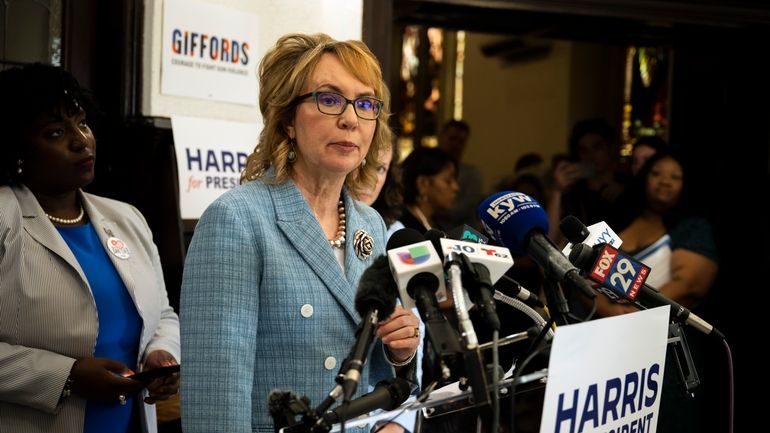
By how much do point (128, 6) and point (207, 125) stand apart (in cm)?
60

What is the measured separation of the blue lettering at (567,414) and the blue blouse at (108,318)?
1572 mm

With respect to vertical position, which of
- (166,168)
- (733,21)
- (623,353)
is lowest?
(623,353)

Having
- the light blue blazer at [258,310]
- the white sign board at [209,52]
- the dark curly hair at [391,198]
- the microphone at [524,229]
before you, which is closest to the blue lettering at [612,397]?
the microphone at [524,229]

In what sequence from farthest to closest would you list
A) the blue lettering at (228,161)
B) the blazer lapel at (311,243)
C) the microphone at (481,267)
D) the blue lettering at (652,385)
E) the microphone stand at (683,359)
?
the blue lettering at (228,161)
the blazer lapel at (311,243)
the microphone stand at (683,359)
the blue lettering at (652,385)
the microphone at (481,267)

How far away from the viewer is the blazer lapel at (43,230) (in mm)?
2912

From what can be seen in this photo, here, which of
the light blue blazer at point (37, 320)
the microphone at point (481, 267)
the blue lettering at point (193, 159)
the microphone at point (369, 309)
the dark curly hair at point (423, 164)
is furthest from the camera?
the dark curly hair at point (423, 164)

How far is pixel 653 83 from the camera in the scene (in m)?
8.85

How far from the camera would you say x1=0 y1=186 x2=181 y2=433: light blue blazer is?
109 inches

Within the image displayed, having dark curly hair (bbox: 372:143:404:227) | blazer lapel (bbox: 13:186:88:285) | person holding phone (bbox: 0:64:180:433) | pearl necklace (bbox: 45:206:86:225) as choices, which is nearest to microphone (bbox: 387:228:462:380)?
person holding phone (bbox: 0:64:180:433)

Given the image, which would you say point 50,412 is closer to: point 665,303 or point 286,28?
point 665,303

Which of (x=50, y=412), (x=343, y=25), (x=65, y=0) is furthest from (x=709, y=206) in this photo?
(x=50, y=412)

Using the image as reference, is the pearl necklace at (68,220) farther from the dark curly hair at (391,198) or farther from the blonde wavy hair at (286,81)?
the dark curly hair at (391,198)

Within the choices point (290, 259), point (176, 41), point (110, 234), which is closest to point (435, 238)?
point (290, 259)

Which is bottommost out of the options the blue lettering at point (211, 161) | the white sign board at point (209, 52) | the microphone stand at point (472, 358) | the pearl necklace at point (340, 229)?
the microphone stand at point (472, 358)
